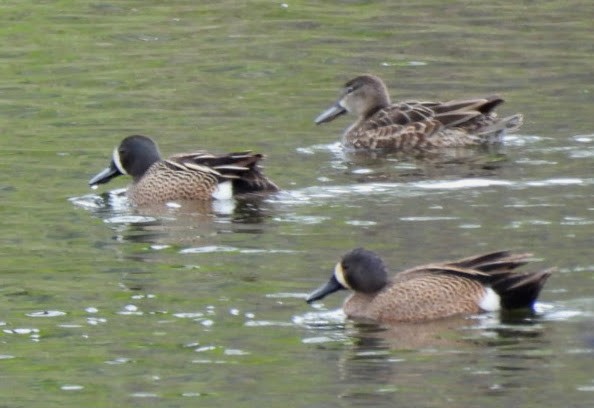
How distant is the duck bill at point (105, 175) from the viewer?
16609 mm

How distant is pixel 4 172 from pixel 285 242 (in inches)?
149

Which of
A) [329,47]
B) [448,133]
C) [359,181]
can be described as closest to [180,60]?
[329,47]

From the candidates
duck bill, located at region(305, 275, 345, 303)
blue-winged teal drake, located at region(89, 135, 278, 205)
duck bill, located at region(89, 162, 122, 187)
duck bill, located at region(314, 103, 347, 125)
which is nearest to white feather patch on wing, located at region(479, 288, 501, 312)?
duck bill, located at region(305, 275, 345, 303)

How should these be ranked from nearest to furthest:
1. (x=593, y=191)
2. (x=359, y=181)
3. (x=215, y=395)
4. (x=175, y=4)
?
(x=215, y=395)
(x=593, y=191)
(x=359, y=181)
(x=175, y=4)

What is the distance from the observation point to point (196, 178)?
16.3 meters

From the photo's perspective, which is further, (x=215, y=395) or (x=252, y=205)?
(x=252, y=205)

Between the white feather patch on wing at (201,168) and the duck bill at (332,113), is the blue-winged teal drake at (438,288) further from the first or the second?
the duck bill at (332,113)

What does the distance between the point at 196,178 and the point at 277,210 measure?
1.20 metres

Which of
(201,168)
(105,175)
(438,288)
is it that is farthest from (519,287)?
(105,175)

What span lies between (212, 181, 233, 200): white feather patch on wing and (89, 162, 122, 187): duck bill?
100 centimetres

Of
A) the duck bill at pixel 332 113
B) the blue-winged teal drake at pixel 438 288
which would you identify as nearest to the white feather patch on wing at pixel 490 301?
the blue-winged teal drake at pixel 438 288

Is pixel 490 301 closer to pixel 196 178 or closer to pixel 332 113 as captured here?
pixel 196 178

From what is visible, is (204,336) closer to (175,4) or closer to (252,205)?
(252,205)

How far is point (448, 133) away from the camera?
18.5m
